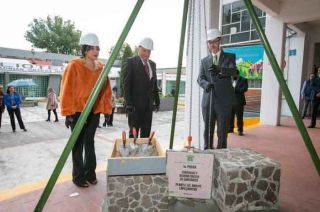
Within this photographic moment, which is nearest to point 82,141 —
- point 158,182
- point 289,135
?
point 158,182

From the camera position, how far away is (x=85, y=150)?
8.79 feet

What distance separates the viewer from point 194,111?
454 cm

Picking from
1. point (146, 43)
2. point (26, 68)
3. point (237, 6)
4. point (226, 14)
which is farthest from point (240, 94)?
point (26, 68)

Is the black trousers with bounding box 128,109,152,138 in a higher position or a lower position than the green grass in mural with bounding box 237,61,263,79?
lower

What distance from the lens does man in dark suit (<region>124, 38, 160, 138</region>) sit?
10.1ft

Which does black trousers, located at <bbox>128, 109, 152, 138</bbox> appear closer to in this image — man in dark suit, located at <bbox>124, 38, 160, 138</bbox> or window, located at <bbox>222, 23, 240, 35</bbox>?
man in dark suit, located at <bbox>124, 38, 160, 138</bbox>

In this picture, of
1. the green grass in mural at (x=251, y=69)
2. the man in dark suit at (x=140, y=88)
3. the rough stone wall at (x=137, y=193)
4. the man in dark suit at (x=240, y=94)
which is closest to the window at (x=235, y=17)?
the green grass in mural at (x=251, y=69)

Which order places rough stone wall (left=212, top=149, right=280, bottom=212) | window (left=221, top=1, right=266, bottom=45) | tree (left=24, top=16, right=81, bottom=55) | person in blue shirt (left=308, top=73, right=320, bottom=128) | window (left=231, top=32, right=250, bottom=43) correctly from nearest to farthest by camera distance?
rough stone wall (left=212, top=149, right=280, bottom=212), person in blue shirt (left=308, top=73, right=320, bottom=128), window (left=221, top=1, right=266, bottom=45), window (left=231, top=32, right=250, bottom=43), tree (left=24, top=16, right=81, bottom=55)

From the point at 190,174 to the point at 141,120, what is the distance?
3.88ft

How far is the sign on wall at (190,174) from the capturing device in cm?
220

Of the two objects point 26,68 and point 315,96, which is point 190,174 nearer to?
point 315,96

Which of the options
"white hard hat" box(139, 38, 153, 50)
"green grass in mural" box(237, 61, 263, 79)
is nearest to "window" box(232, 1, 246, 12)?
"green grass in mural" box(237, 61, 263, 79)

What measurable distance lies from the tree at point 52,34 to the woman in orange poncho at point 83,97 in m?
36.9

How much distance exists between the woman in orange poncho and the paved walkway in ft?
0.70
